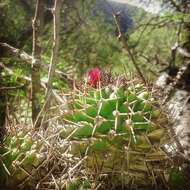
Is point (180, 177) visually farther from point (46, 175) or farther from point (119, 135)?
point (46, 175)

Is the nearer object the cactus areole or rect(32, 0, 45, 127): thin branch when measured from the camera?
the cactus areole

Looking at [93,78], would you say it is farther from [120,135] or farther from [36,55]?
[36,55]

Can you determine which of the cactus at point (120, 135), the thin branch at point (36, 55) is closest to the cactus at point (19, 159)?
the cactus at point (120, 135)

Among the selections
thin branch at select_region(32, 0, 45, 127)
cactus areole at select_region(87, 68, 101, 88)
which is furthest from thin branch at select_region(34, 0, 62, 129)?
thin branch at select_region(32, 0, 45, 127)

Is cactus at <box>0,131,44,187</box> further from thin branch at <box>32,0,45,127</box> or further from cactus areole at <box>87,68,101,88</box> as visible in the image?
thin branch at <box>32,0,45,127</box>

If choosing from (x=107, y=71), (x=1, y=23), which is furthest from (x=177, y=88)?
(x=1, y=23)

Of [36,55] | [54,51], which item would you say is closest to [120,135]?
[54,51]
